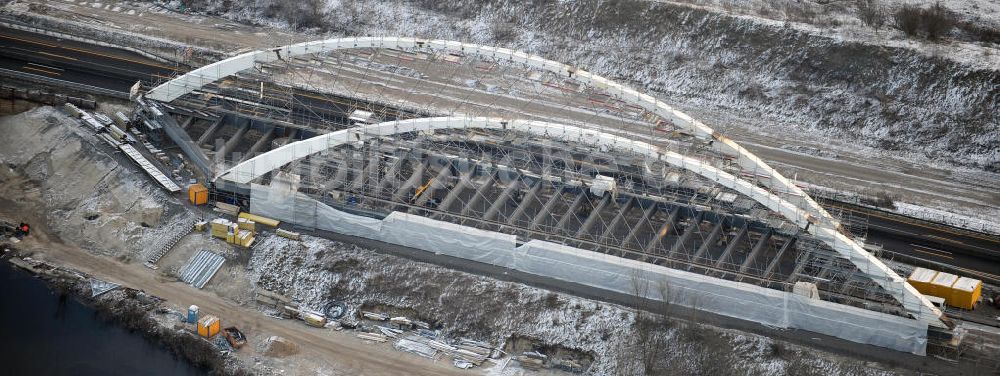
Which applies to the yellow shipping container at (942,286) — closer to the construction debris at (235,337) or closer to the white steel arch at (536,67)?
the white steel arch at (536,67)

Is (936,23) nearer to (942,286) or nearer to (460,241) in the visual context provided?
(942,286)

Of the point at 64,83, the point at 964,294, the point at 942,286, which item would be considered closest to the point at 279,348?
the point at 942,286

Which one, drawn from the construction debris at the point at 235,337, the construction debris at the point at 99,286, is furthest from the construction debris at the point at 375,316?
the construction debris at the point at 99,286

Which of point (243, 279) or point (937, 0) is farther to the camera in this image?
point (937, 0)

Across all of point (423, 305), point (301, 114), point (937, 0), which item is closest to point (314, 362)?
point (423, 305)

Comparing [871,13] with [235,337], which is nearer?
[235,337]

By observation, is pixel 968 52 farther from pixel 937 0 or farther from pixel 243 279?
pixel 243 279
